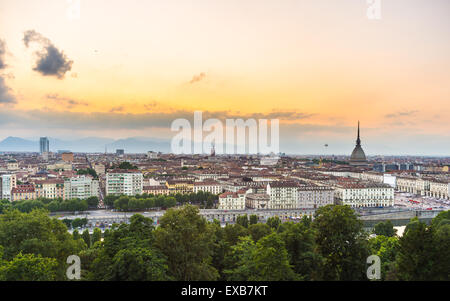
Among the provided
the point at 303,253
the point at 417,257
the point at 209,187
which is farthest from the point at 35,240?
the point at 209,187

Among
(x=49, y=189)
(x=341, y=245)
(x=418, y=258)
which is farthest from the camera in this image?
(x=49, y=189)

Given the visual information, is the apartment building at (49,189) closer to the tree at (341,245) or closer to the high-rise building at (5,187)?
the high-rise building at (5,187)

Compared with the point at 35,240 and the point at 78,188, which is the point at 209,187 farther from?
the point at 35,240

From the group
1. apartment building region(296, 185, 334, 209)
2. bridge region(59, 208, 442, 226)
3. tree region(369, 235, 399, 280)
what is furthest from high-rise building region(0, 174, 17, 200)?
tree region(369, 235, 399, 280)
